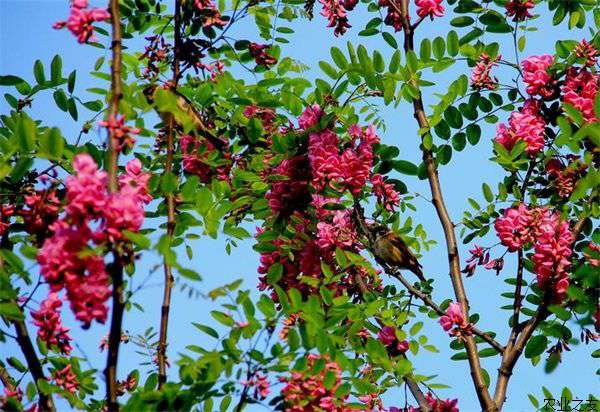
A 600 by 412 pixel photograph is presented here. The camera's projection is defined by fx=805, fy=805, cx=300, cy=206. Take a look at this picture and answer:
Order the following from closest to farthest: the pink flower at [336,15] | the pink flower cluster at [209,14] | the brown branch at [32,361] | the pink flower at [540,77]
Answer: the brown branch at [32,361] < the pink flower cluster at [209,14] < the pink flower at [540,77] < the pink flower at [336,15]

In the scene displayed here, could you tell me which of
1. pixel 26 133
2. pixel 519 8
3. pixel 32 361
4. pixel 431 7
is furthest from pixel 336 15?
pixel 32 361

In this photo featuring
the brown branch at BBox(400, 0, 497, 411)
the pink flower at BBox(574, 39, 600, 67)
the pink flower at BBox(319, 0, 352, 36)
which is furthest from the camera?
the pink flower at BBox(319, 0, 352, 36)

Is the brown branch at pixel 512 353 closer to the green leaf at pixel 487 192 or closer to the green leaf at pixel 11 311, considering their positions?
the green leaf at pixel 487 192

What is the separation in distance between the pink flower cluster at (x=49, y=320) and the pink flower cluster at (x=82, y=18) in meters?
1.03

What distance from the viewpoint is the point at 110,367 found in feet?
8.68

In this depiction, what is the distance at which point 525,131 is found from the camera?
14.7 feet

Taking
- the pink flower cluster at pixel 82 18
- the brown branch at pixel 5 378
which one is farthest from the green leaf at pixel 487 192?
the brown branch at pixel 5 378

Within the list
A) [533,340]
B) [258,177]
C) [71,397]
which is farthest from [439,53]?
[71,397]

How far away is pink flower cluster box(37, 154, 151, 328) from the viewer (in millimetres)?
2465

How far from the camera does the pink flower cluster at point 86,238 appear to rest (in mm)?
2465

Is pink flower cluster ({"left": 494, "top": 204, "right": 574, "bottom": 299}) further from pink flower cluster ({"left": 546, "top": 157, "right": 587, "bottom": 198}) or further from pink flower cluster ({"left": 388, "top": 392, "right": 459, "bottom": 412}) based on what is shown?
pink flower cluster ({"left": 388, "top": 392, "right": 459, "bottom": 412})

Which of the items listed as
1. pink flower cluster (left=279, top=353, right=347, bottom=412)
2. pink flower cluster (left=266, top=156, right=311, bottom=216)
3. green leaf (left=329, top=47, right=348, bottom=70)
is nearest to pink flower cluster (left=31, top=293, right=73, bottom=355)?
pink flower cluster (left=279, top=353, right=347, bottom=412)

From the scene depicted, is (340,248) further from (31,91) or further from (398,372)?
(31,91)

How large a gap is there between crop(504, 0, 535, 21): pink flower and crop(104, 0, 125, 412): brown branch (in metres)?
2.85
